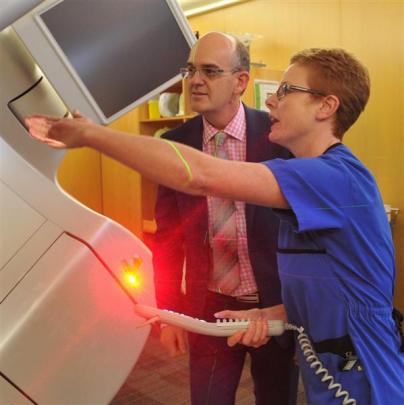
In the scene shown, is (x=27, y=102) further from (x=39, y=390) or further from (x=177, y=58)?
(x=39, y=390)

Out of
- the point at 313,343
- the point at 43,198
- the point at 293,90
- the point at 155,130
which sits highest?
the point at 43,198

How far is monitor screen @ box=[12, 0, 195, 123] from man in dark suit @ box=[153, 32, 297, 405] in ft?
1.65

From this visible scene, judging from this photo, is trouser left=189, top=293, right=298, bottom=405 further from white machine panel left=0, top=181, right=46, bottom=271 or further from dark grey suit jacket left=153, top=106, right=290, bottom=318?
white machine panel left=0, top=181, right=46, bottom=271

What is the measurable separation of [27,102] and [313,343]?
28.0 inches

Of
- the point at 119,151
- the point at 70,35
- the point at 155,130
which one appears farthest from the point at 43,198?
the point at 155,130

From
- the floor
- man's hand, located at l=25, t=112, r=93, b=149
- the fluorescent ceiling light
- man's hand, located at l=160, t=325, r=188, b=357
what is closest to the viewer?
man's hand, located at l=25, t=112, r=93, b=149

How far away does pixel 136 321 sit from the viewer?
917 millimetres

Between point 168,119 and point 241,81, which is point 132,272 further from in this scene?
point 168,119

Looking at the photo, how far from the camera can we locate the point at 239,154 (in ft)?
5.07

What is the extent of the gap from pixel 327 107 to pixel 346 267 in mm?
314

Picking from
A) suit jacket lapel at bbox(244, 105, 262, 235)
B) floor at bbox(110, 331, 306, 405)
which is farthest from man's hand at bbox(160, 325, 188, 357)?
floor at bbox(110, 331, 306, 405)

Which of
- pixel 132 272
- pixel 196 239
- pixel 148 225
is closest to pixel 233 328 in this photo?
pixel 132 272

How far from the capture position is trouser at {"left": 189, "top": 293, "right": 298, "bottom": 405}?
4.98 ft

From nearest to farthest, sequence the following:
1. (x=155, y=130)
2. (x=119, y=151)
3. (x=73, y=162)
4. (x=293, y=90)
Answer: (x=119, y=151) < (x=293, y=90) < (x=155, y=130) < (x=73, y=162)
